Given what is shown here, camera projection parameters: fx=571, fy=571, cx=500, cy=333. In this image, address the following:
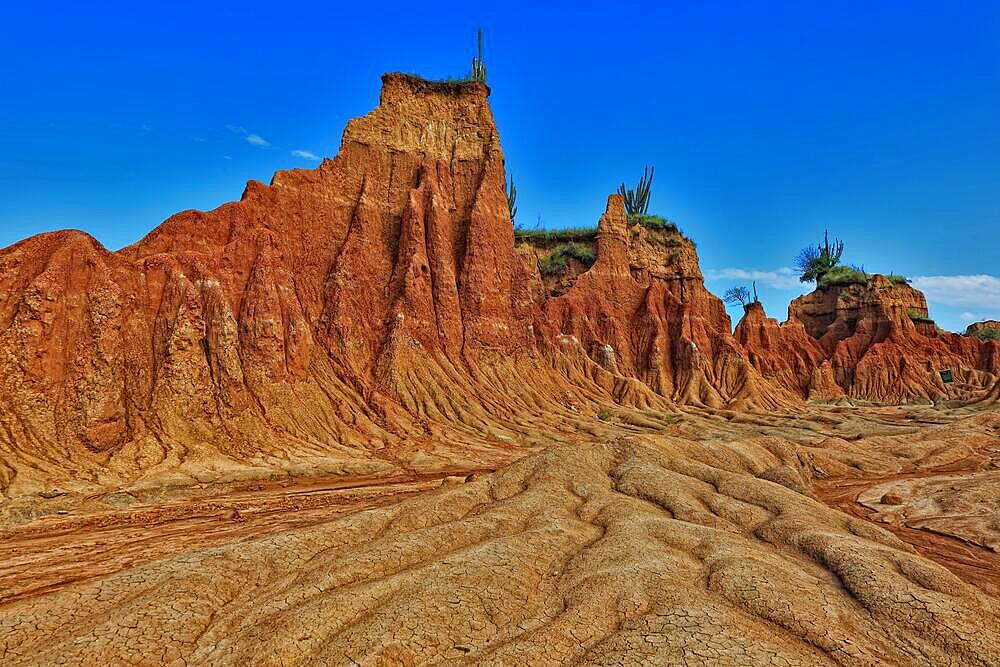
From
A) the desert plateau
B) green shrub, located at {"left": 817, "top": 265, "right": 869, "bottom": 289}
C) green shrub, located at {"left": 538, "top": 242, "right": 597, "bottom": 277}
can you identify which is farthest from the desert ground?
green shrub, located at {"left": 817, "top": 265, "right": 869, "bottom": 289}

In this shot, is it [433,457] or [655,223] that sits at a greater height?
[655,223]

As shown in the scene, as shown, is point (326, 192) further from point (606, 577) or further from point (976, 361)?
point (976, 361)

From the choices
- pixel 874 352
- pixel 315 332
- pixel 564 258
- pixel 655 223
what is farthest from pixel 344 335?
pixel 874 352

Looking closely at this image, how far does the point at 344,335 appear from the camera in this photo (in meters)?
35.0

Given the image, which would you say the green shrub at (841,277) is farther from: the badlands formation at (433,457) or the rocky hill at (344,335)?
the rocky hill at (344,335)

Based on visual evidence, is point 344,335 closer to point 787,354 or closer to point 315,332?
point 315,332

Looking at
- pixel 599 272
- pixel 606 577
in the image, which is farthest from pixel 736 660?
pixel 599 272

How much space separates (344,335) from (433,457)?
10.5 m

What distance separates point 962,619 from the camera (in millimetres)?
9617

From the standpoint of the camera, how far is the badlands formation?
9570 millimetres

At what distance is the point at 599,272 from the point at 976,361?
50.4 m

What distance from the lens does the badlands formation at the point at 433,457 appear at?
9570 mm

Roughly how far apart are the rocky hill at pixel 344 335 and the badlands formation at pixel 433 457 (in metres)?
0.17

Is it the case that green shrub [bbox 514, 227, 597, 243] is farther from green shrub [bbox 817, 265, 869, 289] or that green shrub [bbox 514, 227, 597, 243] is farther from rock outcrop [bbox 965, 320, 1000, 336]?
rock outcrop [bbox 965, 320, 1000, 336]
